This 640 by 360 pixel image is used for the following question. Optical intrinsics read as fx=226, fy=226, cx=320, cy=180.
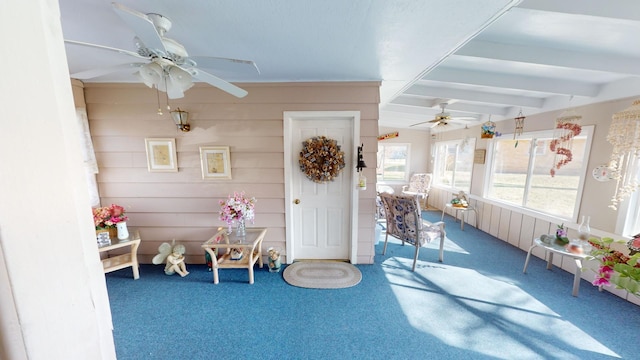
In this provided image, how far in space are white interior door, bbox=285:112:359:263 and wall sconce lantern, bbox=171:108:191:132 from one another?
117 centimetres

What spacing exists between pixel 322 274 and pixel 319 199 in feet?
2.97

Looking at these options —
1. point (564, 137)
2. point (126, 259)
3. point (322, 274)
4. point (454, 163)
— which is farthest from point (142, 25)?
point (454, 163)

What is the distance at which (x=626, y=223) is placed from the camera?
7.61 feet

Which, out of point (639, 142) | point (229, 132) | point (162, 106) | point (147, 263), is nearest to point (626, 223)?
point (639, 142)

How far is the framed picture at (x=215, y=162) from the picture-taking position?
2748mm

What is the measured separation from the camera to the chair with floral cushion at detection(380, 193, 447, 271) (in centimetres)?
288

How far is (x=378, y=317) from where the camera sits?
2076 millimetres

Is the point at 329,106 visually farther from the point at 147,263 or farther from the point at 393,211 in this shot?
the point at 147,263

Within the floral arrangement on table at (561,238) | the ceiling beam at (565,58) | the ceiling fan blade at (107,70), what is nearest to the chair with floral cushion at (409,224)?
the floral arrangement on table at (561,238)

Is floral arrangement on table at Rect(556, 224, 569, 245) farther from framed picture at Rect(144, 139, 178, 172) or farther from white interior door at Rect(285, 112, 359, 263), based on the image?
framed picture at Rect(144, 139, 178, 172)

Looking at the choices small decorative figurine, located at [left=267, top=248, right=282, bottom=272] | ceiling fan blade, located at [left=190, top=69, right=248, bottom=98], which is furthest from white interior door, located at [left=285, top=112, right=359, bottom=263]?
ceiling fan blade, located at [left=190, top=69, right=248, bottom=98]

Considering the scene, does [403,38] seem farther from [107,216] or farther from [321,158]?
[107,216]

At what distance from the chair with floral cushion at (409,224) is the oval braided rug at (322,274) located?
79cm

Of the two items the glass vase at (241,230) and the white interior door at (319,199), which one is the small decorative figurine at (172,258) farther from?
the white interior door at (319,199)
